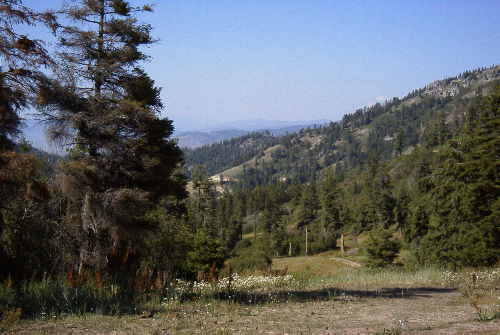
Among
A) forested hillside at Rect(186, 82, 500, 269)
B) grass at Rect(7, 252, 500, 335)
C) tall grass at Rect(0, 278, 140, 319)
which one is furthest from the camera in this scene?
forested hillside at Rect(186, 82, 500, 269)

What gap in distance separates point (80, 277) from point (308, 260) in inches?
2516

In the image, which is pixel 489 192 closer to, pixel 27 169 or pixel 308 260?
pixel 27 169

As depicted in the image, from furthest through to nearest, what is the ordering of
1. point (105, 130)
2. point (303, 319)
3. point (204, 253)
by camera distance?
point (204, 253)
point (105, 130)
point (303, 319)

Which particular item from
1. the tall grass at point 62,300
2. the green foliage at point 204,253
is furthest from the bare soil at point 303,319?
the green foliage at point 204,253

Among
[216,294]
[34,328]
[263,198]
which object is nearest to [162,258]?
[216,294]

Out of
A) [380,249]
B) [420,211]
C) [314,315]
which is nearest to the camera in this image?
[314,315]

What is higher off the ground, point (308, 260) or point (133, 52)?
point (133, 52)

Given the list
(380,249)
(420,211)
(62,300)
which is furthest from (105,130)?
(380,249)

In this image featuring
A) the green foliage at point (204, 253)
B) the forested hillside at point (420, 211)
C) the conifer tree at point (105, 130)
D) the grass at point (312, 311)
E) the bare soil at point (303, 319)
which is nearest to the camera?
the bare soil at point (303, 319)

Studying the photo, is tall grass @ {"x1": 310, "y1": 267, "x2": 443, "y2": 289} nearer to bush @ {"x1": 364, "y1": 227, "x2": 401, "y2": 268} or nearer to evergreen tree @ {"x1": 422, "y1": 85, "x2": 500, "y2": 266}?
evergreen tree @ {"x1": 422, "y1": 85, "x2": 500, "y2": 266}

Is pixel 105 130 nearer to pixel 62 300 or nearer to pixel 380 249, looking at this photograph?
pixel 62 300

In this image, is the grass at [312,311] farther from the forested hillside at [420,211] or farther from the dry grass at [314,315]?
the forested hillside at [420,211]

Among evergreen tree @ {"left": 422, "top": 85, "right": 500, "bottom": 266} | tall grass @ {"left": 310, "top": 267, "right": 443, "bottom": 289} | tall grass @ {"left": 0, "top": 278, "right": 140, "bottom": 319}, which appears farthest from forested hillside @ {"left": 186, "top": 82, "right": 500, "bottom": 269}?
tall grass @ {"left": 0, "top": 278, "right": 140, "bottom": 319}

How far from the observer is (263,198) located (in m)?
130
